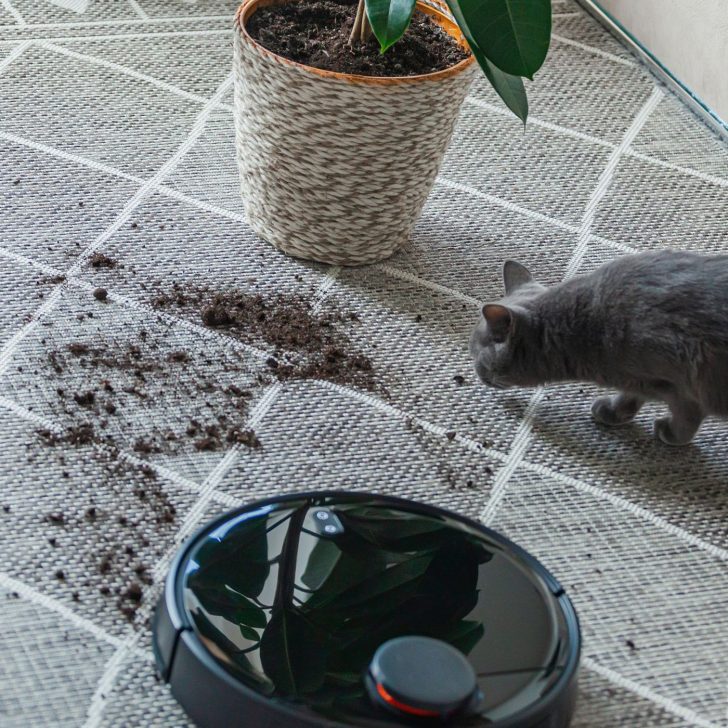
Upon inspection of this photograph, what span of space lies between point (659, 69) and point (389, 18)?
1088 mm

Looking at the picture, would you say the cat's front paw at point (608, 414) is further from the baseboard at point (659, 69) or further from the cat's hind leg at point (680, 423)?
the baseboard at point (659, 69)

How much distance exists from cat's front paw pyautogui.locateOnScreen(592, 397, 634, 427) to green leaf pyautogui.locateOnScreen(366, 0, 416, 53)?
56 centimetres

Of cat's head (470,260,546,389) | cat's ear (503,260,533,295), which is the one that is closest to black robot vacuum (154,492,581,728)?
cat's head (470,260,546,389)

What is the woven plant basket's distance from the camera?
1383 mm

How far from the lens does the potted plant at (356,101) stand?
1283 millimetres

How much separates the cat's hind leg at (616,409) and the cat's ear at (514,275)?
0.65 ft

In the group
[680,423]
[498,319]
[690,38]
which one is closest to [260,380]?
[498,319]

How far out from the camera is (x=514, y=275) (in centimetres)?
146

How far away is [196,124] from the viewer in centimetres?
186

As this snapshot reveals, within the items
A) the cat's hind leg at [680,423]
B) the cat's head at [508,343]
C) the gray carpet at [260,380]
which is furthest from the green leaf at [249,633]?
the cat's hind leg at [680,423]

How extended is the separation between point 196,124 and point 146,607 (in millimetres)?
1037

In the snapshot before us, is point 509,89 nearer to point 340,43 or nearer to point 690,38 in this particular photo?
point 340,43

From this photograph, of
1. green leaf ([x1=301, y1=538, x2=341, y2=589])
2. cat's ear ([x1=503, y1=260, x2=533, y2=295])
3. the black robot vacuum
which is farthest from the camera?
cat's ear ([x1=503, y1=260, x2=533, y2=295])

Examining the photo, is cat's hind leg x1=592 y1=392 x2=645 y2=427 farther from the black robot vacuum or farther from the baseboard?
the baseboard
